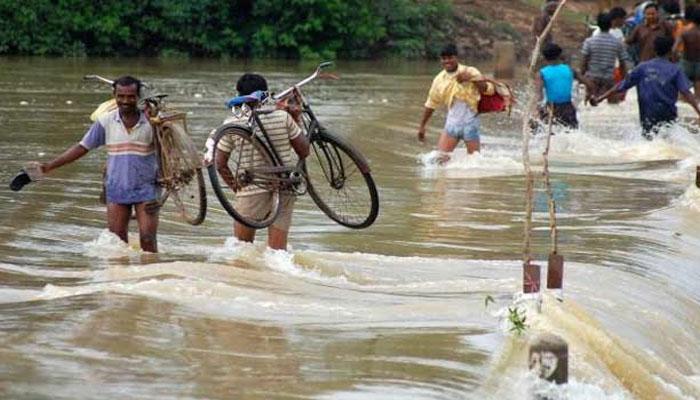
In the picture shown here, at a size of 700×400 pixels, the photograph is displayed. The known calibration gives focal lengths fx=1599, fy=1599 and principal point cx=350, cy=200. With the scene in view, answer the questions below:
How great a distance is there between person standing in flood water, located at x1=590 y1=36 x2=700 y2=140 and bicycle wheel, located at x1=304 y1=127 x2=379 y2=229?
7.02 m

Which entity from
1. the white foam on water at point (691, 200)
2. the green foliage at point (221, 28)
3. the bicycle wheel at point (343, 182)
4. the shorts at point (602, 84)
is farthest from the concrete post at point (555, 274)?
the green foliage at point (221, 28)

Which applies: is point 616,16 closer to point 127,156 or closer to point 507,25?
point 127,156

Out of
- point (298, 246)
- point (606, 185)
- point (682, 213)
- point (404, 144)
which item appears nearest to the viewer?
point (298, 246)

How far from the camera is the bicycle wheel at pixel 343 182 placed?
453 inches

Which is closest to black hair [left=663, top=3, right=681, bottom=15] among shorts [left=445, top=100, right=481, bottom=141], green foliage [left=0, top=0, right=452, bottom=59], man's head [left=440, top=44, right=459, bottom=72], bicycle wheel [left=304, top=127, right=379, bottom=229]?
green foliage [left=0, top=0, right=452, bottom=59]

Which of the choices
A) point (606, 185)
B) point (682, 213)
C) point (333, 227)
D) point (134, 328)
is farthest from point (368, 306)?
point (606, 185)

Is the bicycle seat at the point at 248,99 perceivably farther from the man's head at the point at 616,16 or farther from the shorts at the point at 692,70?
the man's head at the point at 616,16

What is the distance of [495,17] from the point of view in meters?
43.6

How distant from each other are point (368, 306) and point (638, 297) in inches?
78.6

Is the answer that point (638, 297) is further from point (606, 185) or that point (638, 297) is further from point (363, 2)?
point (363, 2)

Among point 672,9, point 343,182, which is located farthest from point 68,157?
point 672,9

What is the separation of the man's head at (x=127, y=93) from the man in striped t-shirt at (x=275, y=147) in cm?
65

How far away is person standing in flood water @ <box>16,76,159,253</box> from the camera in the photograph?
11.0 m

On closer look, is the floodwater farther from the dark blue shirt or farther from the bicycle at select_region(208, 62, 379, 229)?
the dark blue shirt
